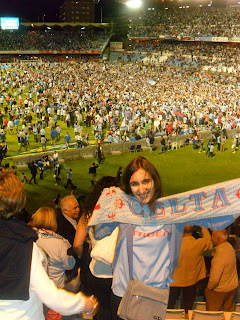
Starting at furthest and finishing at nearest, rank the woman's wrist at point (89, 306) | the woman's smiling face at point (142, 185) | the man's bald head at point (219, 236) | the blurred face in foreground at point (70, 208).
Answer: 1. the blurred face in foreground at point (70, 208)
2. the man's bald head at point (219, 236)
3. the woman's smiling face at point (142, 185)
4. the woman's wrist at point (89, 306)

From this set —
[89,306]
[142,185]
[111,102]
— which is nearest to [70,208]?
[142,185]

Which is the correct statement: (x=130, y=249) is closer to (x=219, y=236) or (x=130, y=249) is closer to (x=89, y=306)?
(x=89, y=306)

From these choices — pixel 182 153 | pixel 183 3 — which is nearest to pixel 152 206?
pixel 182 153

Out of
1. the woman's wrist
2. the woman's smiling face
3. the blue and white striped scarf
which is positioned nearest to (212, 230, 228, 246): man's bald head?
the blue and white striped scarf

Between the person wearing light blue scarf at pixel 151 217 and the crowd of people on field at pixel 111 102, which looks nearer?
the person wearing light blue scarf at pixel 151 217

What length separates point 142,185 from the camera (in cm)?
244

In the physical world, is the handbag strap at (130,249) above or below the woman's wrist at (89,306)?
above

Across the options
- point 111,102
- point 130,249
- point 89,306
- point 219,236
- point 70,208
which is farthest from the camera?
point 111,102

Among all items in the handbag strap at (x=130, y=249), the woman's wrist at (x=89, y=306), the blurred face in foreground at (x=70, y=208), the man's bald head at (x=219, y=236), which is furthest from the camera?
the blurred face in foreground at (x=70, y=208)

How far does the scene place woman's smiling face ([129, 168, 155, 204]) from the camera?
2.44m

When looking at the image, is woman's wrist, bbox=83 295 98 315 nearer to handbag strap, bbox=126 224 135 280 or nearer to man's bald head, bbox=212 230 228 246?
handbag strap, bbox=126 224 135 280

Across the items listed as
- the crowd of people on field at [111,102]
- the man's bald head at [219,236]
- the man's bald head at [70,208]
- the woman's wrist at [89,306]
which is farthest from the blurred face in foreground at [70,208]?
the crowd of people on field at [111,102]

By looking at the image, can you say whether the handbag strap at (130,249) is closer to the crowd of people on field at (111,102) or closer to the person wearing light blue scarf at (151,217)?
the person wearing light blue scarf at (151,217)

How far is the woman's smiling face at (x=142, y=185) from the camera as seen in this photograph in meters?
2.44
